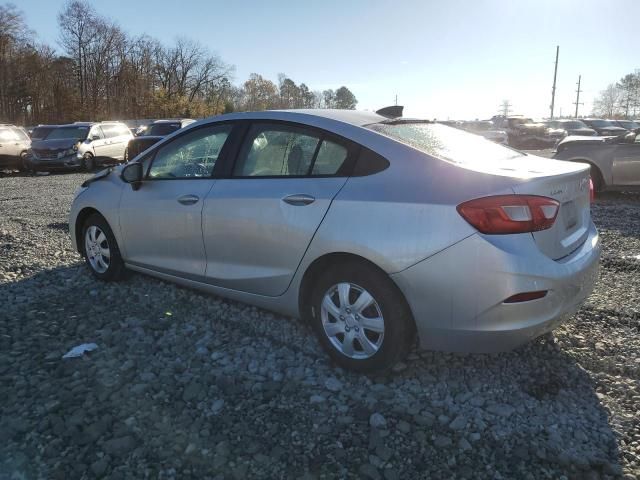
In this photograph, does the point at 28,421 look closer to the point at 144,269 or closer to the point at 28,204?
the point at 144,269

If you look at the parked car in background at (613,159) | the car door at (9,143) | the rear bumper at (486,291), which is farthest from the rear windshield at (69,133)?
the rear bumper at (486,291)

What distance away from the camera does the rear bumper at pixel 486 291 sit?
8.53ft

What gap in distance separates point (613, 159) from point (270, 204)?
8869 mm

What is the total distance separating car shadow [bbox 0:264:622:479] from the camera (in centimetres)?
238

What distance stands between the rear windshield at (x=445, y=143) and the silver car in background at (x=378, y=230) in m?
0.02

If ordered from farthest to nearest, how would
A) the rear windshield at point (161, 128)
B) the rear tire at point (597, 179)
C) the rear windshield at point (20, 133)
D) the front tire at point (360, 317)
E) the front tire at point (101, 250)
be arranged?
the rear windshield at point (161, 128) → the rear windshield at point (20, 133) → the rear tire at point (597, 179) → the front tire at point (101, 250) → the front tire at point (360, 317)

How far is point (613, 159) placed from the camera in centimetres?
985

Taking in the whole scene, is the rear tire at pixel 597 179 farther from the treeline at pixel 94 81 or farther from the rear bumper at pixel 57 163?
the treeline at pixel 94 81

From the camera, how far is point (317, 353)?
11.3 feet

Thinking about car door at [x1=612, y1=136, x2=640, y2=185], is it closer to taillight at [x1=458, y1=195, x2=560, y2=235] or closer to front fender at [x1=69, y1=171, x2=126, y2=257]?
taillight at [x1=458, y1=195, x2=560, y2=235]

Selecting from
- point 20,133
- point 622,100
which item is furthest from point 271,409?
point 622,100

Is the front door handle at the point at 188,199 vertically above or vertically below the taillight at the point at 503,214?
below

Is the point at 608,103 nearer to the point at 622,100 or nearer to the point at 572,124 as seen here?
the point at 622,100

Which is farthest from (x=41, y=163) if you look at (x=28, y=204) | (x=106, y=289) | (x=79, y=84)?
(x=79, y=84)
